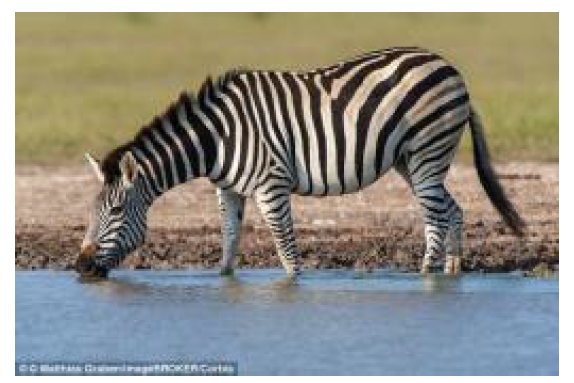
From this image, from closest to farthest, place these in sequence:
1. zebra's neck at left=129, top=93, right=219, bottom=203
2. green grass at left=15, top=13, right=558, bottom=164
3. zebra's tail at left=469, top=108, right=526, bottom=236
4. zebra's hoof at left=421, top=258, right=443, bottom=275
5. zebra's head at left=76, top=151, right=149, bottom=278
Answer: zebra's head at left=76, top=151, right=149, bottom=278, zebra's neck at left=129, top=93, right=219, bottom=203, zebra's hoof at left=421, top=258, right=443, bottom=275, zebra's tail at left=469, top=108, right=526, bottom=236, green grass at left=15, top=13, right=558, bottom=164

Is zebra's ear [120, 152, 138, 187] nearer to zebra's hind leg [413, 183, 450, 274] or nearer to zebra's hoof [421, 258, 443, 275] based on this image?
zebra's hind leg [413, 183, 450, 274]

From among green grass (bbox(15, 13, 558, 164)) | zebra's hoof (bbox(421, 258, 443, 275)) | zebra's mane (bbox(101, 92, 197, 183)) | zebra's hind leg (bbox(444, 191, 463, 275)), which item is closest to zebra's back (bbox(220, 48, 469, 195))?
zebra's mane (bbox(101, 92, 197, 183))

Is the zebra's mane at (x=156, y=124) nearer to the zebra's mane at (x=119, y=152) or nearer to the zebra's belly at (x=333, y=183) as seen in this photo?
the zebra's mane at (x=119, y=152)

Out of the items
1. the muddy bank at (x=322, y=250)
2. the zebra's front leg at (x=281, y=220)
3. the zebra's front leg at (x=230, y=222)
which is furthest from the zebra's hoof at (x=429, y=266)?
the zebra's front leg at (x=230, y=222)

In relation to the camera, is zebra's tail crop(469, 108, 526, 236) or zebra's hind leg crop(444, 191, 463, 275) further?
zebra's tail crop(469, 108, 526, 236)

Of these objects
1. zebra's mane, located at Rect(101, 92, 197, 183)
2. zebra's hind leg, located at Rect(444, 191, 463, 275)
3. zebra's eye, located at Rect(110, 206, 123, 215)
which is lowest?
zebra's hind leg, located at Rect(444, 191, 463, 275)

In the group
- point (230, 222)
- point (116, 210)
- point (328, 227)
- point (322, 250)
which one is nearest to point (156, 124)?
point (116, 210)

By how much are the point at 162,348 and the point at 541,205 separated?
629 centimetres

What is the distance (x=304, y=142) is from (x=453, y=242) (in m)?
1.43

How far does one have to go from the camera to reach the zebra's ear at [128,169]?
13555 mm

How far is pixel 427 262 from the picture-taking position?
13844 millimetres

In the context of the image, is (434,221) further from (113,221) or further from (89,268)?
(89,268)

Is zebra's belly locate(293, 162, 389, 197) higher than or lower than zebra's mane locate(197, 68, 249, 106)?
lower

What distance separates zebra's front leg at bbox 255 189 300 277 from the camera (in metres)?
13.6
